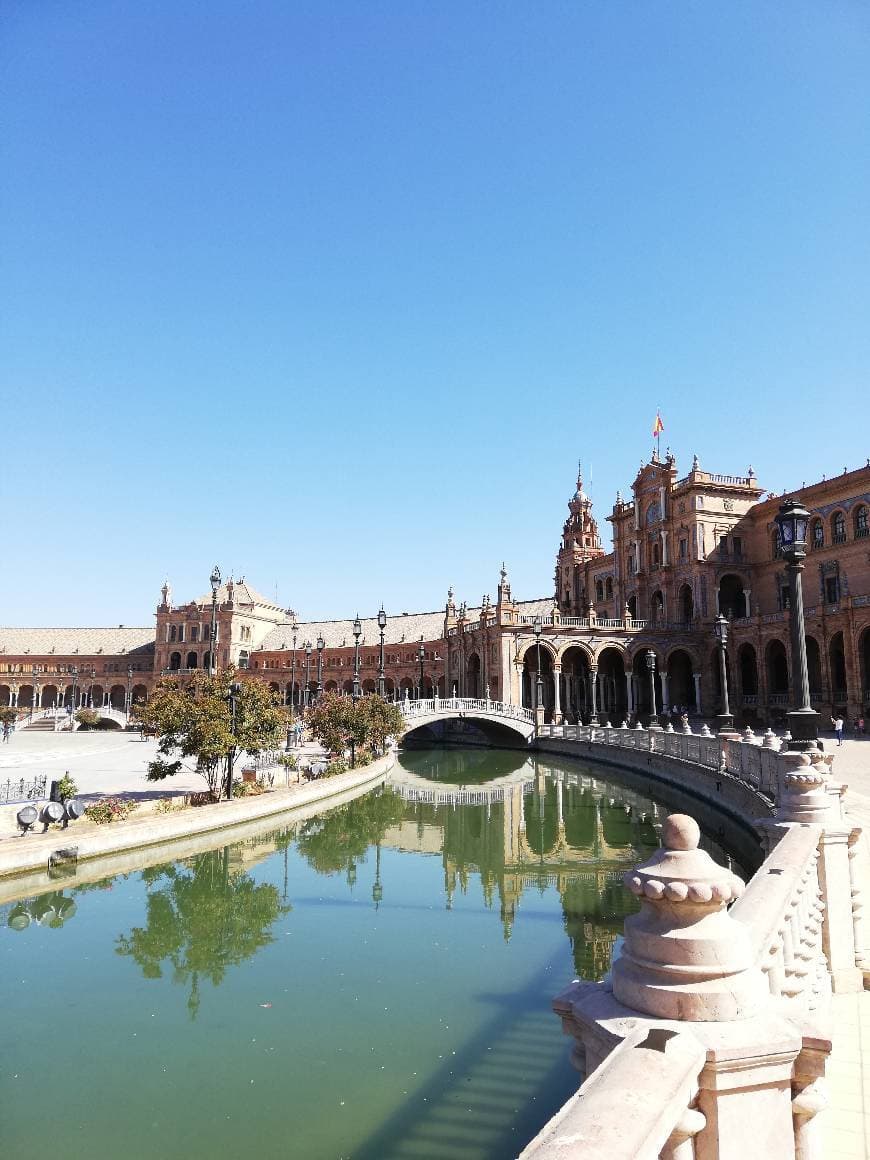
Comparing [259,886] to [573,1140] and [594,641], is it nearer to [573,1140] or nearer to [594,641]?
[573,1140]

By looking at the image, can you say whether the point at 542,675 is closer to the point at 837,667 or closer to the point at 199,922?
the point at 837,667

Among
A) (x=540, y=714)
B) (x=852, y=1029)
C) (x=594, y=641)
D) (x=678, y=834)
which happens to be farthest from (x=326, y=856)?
(x=594, y=641)

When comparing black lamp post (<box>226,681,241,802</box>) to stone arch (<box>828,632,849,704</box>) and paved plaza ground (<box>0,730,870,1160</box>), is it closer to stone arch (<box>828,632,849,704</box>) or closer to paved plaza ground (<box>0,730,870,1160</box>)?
paved plaza ground (<box>0,730,870,1160</box>)

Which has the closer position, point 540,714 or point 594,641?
point 540,714

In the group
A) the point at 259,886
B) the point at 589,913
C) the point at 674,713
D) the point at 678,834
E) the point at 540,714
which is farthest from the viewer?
the point at 674,713

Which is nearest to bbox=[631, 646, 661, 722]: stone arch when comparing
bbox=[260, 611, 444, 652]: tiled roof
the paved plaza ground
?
the paved plaza ground

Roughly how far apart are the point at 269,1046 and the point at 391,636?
76.7 metres

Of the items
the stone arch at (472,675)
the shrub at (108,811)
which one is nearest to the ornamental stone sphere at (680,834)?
the shrub at (108,811)

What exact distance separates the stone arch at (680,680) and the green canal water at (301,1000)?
3742cm

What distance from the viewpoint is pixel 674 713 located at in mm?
53219

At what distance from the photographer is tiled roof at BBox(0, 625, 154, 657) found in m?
95.5

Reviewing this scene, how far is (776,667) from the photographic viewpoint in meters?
50.2

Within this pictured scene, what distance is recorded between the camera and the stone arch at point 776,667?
4906 cm

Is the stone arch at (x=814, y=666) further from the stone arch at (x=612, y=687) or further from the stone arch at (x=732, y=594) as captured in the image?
the stone arch at (x=612, y=687)
